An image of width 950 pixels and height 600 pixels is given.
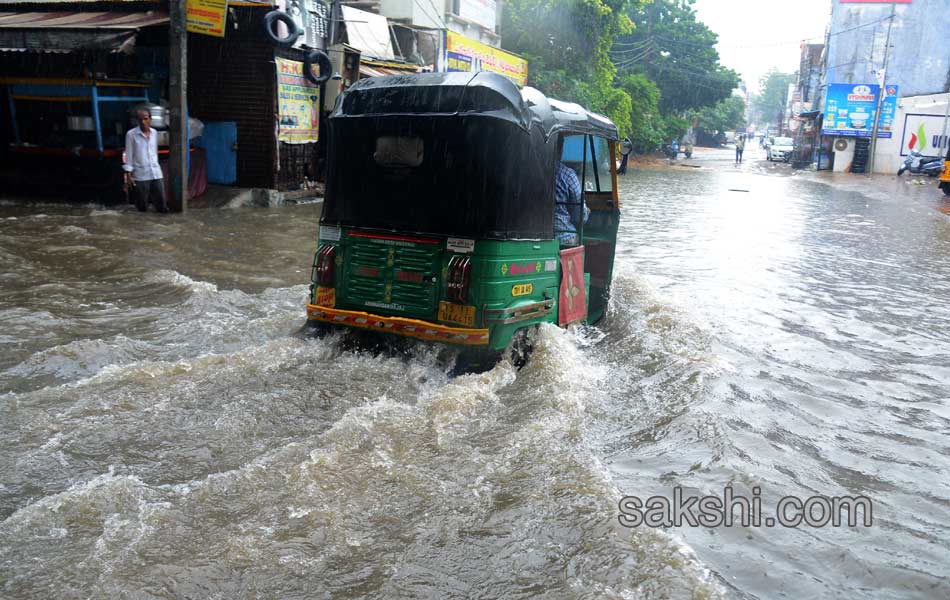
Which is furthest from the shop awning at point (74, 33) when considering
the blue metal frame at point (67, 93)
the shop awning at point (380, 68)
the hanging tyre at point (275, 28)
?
the shop awning at point (380, 68)

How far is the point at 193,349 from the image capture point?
623 centimetres

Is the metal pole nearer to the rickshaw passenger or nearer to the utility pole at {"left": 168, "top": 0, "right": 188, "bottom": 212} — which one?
the utility pole at {"left": 168, "top": 0, "right": 188, "bottom": 212}

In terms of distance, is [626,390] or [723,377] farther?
[723,377]

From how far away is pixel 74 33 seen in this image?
11820mm

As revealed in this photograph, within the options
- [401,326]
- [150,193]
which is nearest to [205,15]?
[150,193]

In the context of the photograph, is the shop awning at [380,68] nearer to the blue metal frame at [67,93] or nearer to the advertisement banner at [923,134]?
the blue metal frame at [67,93]

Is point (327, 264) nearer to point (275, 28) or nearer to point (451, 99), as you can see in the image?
point (451, 99)

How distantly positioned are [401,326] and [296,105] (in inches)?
444

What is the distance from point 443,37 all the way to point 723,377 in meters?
20.1

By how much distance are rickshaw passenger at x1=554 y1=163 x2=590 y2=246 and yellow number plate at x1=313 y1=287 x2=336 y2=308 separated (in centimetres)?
182

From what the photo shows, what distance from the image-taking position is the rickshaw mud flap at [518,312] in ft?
17.3

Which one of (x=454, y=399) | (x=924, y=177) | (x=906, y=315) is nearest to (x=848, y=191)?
(x=924, y=177)

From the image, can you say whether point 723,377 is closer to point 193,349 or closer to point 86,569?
point 193,349

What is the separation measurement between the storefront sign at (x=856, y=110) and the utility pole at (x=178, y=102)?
39006 mm
